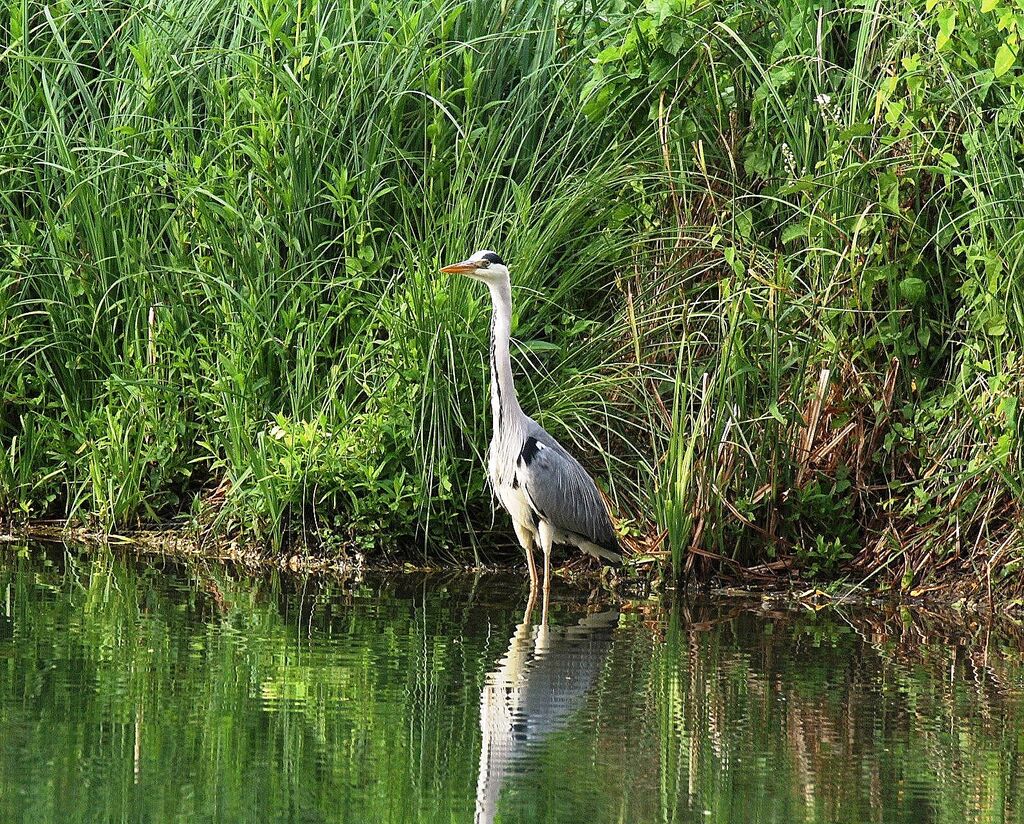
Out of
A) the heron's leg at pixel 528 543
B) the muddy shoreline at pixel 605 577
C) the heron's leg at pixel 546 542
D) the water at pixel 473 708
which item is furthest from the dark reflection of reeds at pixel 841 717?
the heron's leg at pixel 528 543

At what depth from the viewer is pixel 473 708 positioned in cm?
564

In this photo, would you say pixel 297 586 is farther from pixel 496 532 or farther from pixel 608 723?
pixel 608 723

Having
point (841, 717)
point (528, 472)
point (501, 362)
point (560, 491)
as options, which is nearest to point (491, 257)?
point (501, 362)

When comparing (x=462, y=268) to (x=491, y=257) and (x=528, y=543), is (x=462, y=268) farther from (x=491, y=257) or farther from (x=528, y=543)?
(x=528, y=543)

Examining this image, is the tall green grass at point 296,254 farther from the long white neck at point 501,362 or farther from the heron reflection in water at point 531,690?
the heron reflection in water at point 531,690

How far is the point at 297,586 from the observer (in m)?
7.74

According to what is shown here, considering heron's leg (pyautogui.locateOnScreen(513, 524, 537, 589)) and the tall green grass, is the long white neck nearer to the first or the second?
the tall green grass

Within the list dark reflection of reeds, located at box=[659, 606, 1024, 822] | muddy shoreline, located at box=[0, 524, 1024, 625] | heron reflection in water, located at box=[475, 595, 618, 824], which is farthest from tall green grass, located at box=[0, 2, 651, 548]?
dark reflection of reeds, located at box=[659, 606, 1024, 822]

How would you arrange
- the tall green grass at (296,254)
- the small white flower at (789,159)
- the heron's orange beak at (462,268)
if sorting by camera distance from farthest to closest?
the small white flower at (789,159) → the tall green grass at (296,254) → the heron's orange beak at (462,268)

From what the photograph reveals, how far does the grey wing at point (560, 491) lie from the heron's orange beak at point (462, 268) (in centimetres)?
77

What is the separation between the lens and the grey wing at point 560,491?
765cm

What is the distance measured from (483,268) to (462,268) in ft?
0.32

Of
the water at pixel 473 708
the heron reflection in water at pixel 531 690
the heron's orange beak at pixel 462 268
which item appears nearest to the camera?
the water at pixel 473 708

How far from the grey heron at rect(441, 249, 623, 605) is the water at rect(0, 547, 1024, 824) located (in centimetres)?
31
